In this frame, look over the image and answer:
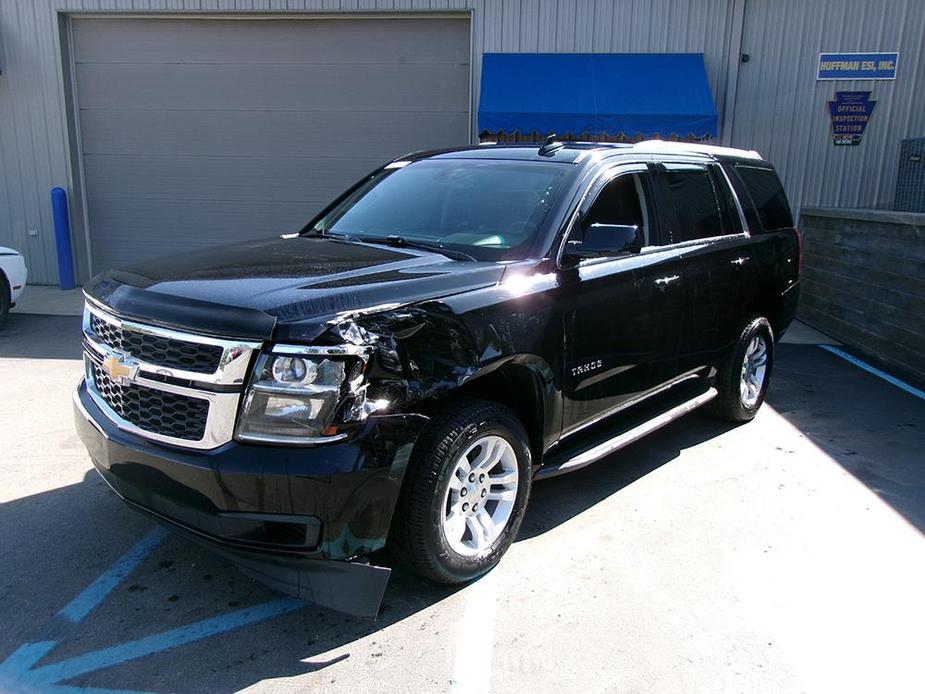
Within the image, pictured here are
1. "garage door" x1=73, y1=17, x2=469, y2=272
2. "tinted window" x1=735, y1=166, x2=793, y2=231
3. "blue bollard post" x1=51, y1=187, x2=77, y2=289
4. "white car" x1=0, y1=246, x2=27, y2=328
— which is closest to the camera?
"tinted window" x1=735, y1=166, x2=793, y2=231

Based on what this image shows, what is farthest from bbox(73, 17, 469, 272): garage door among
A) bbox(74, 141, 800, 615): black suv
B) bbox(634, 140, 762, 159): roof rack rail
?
bbox(74, 141, 800, 615): black suv

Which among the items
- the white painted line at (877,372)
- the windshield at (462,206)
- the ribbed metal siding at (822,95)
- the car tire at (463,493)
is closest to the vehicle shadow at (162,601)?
the car tire at (463,493)

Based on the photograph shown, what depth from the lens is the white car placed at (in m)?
8.61

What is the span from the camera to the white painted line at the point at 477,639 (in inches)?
107

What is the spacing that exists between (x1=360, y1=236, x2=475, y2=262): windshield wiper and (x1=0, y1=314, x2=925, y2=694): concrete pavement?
1.49m

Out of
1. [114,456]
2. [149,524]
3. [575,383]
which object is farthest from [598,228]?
[149,524]

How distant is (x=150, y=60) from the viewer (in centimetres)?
1165

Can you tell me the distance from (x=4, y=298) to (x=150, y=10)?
5.35m

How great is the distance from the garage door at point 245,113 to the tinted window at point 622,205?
7.55 meters

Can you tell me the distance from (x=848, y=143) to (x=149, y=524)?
11.2m

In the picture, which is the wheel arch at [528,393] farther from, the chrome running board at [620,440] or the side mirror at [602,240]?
the side mirror at [602,240]

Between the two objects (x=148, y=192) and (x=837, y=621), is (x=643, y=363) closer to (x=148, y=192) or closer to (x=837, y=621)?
(x=837, y=621)

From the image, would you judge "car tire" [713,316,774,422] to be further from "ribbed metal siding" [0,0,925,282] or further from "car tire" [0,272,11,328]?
"car tire" [0,272,11,328]

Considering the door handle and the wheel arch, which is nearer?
the wheel arch
